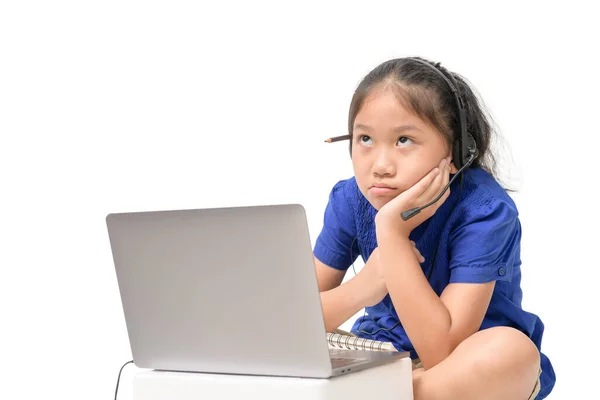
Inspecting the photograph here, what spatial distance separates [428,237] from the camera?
177 cm

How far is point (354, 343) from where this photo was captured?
1688mm

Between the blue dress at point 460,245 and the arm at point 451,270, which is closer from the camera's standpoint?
the arm at point 451,270

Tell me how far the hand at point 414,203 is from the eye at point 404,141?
0.21ft

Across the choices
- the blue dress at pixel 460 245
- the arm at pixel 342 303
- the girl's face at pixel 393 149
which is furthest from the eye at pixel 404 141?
the arm at pixel 342 303

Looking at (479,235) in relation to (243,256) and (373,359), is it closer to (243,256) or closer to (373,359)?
(373,359)

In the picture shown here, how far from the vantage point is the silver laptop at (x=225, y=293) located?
127 cm

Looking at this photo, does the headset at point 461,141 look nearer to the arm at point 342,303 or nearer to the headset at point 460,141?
the headset at point 460,141

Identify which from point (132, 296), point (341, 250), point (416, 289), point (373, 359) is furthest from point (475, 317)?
point (132, 296)

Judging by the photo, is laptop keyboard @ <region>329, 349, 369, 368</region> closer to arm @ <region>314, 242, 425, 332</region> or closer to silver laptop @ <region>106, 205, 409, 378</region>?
silver laptop @ <region>106, 205, 409, 378</region>

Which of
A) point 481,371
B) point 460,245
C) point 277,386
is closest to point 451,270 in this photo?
point 460,245

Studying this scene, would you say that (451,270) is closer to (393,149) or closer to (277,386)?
(393,149)

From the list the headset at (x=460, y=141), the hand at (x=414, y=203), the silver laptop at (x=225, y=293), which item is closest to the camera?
the silver laptop at (x=225, y=293)

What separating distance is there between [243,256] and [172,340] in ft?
0.67

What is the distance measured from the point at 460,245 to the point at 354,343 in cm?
26
